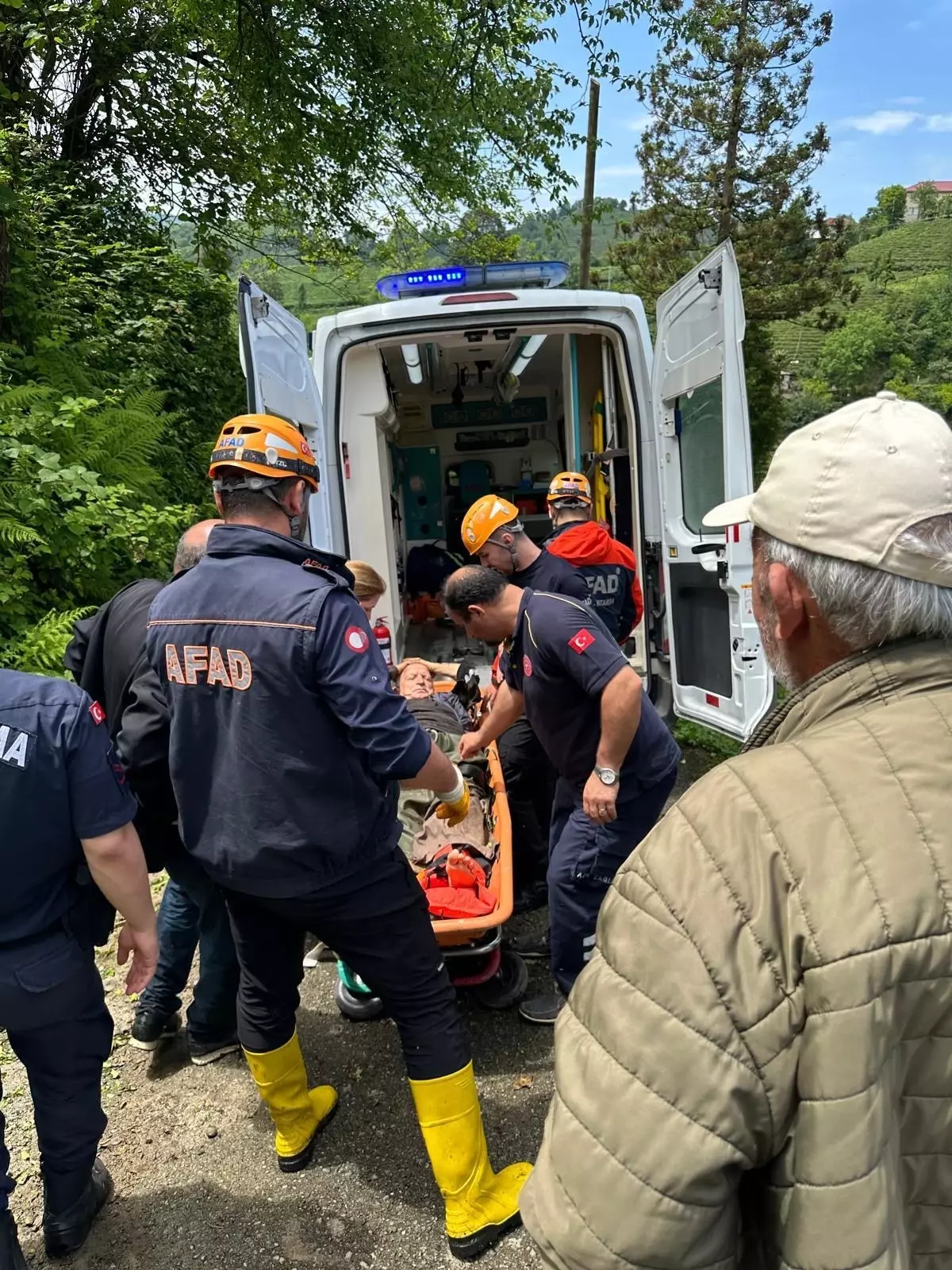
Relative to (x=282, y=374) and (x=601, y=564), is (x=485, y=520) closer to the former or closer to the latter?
(x=601, y=564)

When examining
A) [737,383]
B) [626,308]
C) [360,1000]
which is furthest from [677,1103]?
[626,308]

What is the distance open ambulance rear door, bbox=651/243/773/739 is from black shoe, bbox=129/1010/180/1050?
249 centimetres

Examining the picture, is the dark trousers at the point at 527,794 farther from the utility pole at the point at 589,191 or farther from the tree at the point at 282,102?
the utility pole at the point at 589,191

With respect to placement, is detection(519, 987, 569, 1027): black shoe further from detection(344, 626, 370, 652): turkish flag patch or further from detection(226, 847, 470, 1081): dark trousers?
detection(344, 626, 370, 652): turkish flag patch

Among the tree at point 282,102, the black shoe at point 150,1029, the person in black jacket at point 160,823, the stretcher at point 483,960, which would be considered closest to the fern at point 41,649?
the person in black jacket at point 160,823

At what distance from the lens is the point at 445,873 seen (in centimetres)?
301

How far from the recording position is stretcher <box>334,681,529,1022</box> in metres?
2.75

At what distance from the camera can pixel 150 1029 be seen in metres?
2.94

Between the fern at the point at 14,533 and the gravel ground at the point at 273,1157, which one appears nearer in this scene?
the gravel ground at the point at 273,1157

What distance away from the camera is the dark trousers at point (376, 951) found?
2131mm

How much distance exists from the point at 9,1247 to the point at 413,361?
603 centimetres

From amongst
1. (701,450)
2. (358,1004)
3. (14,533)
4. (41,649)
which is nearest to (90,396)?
(14,533)

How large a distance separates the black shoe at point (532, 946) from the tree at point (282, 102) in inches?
256

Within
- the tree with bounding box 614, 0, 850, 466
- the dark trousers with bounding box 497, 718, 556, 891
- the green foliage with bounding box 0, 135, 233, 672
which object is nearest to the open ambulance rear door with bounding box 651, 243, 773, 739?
the dark trousers with bounding box 497, 718, 556, 891
